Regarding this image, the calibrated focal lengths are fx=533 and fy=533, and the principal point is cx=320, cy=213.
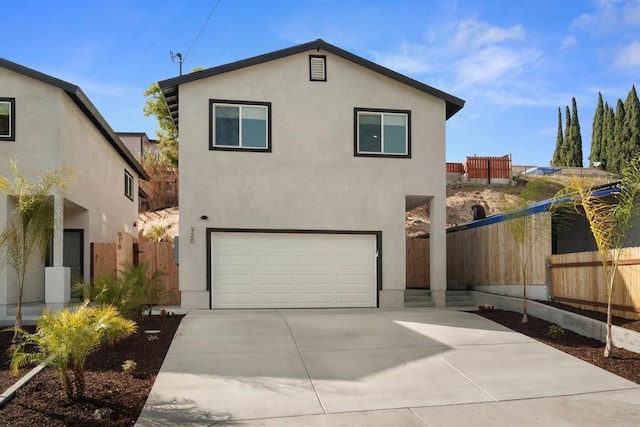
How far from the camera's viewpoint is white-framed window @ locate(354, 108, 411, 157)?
14.5 m

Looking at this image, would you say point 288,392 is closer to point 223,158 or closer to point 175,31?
point 223,158

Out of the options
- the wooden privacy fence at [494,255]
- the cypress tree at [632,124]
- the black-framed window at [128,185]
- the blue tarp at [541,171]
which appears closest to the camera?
the wooden privacy fence at [494,255]

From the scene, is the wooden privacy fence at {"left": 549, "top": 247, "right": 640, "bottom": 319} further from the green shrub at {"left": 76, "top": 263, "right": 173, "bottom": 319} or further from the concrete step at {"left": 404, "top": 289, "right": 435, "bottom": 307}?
the green shrub at {"left": 76, "top": 263, "right": 173, "bottom": 319}

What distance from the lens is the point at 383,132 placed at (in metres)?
14.7

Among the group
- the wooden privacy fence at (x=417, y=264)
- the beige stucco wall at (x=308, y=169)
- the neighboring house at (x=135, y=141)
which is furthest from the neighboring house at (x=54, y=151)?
the neighboring house at (x=135, y=141)

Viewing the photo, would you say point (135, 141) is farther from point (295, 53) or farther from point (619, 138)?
point (619, 138)

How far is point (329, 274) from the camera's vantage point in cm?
1415

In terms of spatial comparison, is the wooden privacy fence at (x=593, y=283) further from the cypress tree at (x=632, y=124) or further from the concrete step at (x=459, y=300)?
the cypress tree at (x=632, y=124)

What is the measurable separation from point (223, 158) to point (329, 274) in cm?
411

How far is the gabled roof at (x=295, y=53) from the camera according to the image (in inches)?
535

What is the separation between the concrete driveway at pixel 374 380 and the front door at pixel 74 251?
671 centimetres

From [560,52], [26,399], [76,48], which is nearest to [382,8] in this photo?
[560,52]

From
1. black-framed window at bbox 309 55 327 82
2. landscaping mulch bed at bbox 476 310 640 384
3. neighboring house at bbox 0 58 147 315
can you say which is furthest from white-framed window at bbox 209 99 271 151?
landscaping mulch bed at bbox 476 310 640 384

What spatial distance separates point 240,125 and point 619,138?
105 feet
